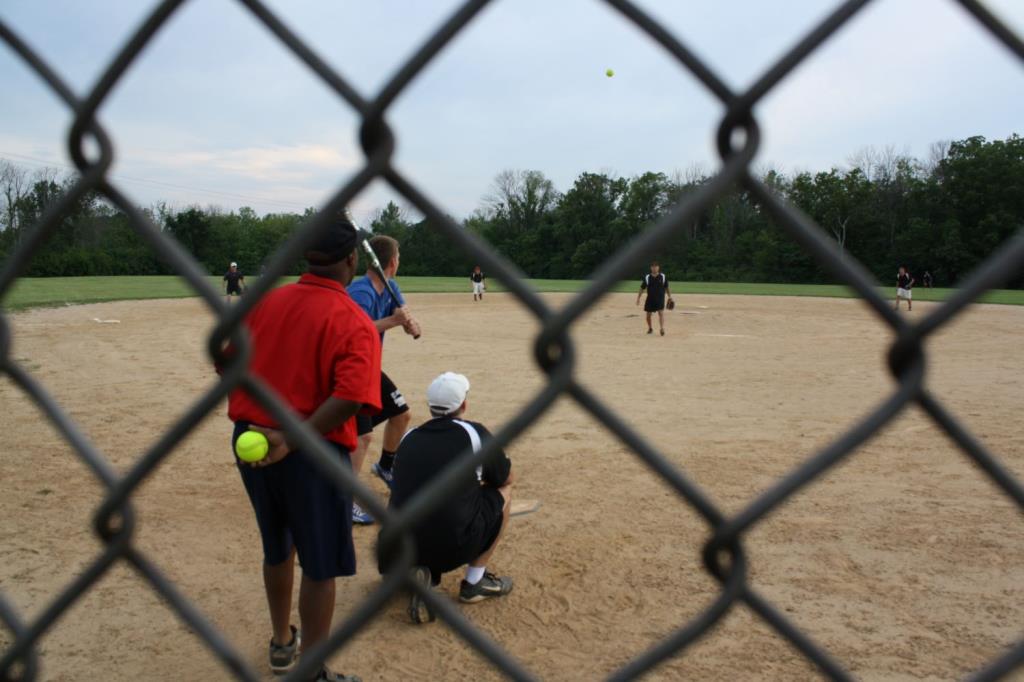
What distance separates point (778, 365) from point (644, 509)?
271 inches

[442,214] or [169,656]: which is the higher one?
[442,214]

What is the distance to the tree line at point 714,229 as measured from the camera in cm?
2394

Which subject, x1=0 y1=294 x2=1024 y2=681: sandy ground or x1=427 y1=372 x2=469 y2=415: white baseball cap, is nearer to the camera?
x1=0 y1=294 x2=1024 y2=681: sandy ground

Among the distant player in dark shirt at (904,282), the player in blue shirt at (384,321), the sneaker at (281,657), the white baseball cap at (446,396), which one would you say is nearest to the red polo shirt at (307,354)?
the white baseball cap at (446,396)

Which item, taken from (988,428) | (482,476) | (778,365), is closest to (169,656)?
(482,476)

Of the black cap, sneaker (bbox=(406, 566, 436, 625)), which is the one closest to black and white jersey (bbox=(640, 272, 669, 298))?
sneaker (bbox=(406, 566, 436, 625))

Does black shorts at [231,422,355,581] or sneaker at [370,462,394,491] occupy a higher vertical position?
black shorts at [231,422,355,581]

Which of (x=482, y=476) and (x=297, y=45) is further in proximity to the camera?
(x=482, y=476)

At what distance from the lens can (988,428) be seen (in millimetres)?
7152

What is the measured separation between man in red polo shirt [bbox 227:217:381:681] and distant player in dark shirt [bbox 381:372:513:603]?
0.61 m

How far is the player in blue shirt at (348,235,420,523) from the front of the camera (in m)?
5.01

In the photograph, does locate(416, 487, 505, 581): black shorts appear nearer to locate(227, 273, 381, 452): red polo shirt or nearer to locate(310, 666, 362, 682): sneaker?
locate(310, 666, 362, 682): sneaker

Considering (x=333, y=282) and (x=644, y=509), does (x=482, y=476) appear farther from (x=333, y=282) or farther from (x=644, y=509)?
(x=644, y=509)

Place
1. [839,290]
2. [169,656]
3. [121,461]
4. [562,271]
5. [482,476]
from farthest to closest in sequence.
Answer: [562,271] < [839,290] < [121,461] < [482,476] < [169,656]
